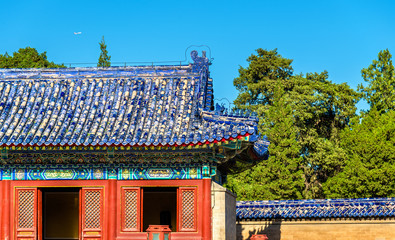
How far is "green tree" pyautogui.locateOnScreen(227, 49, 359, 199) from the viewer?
51.2 meters

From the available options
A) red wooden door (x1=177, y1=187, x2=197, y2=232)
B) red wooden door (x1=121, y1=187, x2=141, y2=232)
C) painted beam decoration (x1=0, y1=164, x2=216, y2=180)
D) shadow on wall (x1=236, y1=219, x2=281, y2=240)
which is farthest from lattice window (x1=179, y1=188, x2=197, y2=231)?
shadow on wall (x1=236, y1=219, x2=281, y2=240)

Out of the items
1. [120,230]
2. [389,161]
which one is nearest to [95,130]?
[120,230]

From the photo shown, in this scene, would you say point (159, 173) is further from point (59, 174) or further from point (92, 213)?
point (59, 174)

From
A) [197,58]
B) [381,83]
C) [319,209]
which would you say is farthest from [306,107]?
[197,58]

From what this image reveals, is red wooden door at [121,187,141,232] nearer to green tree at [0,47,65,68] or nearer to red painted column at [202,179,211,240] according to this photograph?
red painted column at [202,179,211,240]

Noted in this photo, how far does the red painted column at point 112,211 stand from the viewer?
19.2m

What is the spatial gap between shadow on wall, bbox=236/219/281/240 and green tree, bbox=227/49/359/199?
1459 cm

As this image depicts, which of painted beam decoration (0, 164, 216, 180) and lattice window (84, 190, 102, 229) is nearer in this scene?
painted beam decoration (0, 164, 216, 180)

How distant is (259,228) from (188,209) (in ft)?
39.7

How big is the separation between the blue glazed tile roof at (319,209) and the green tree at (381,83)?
1965 centimetres

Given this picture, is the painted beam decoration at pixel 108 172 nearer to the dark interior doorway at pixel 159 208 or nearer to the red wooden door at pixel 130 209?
the red wooden door at pixel 130 209

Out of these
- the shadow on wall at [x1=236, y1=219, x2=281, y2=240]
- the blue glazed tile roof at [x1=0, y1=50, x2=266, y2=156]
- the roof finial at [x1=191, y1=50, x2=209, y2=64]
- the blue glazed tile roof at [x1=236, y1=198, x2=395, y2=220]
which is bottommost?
the shadow on wall at [x1=236, y1=219, x2=281, y2=240]

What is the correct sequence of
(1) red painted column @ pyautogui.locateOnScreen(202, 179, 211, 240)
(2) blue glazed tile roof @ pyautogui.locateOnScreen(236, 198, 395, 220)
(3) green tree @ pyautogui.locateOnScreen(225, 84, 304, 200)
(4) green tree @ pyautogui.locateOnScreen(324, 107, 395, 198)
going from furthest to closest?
(3) green tree @ pyautogui.locateOnScreen(225, 84, 304, 200) → (4) green tree @ pyautogui.locateOnScreen(324, 107, 395, 198) → (2) blue glazed tile roof @ pyautogui.locateOnScreen(236, 198, 395, 220) → (1) red painted column @ pyautogui.locateOnScreen(202, 179, 211, 240)

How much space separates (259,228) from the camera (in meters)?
30.7
